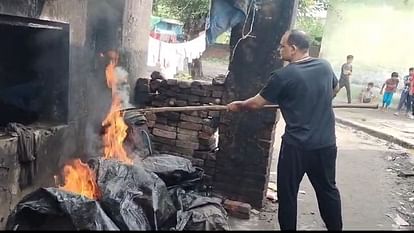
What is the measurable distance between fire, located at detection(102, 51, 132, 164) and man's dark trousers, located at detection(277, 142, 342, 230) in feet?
5.82

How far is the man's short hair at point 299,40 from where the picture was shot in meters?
3.92

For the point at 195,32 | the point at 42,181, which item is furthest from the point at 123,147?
the point at 195,32

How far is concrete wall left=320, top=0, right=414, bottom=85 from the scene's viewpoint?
19.3m

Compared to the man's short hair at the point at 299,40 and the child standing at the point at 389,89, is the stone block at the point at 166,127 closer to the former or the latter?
the man's short hair at the point at 299,40

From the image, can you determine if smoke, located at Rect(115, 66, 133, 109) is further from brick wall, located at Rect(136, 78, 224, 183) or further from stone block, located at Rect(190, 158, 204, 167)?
stone block, located at Rect(190, 158, 204, 167)

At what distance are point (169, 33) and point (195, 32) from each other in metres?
4.10

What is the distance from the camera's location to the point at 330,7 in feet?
65.3

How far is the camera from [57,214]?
326cm

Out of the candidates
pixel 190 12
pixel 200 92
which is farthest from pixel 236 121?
pixel 190 12

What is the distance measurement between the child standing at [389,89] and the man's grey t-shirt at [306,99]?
13.6 m

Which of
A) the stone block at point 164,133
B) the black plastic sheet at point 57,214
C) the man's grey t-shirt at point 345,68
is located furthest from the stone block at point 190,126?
the man's grey t-shirt at point 345,68

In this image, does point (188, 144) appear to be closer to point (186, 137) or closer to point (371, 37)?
point (186, 137)

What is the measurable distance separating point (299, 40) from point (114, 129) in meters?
2.46

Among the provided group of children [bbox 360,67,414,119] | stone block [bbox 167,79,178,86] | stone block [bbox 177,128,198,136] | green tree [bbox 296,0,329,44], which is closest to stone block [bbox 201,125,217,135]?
stone block [bbox 177,128,198,136]
